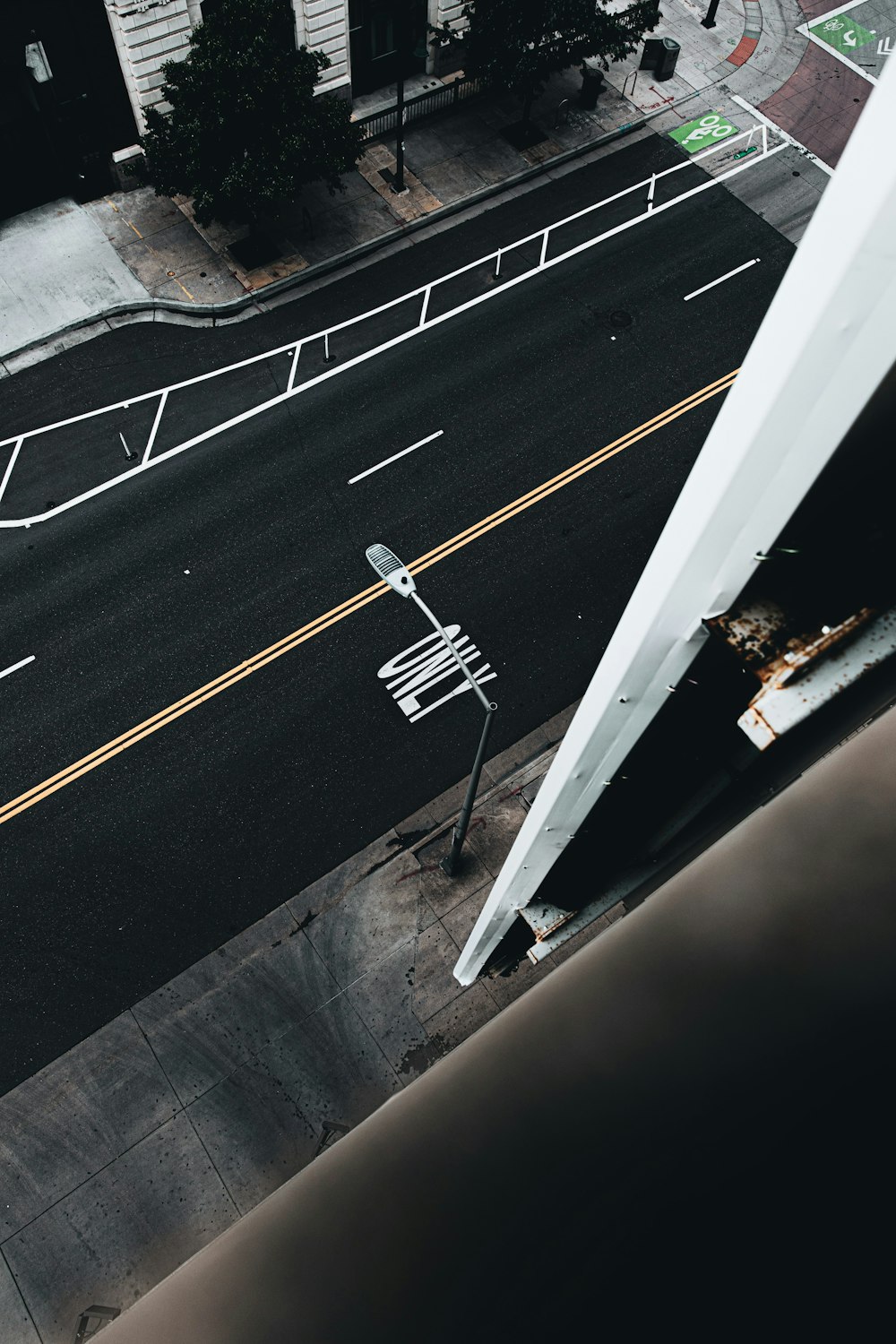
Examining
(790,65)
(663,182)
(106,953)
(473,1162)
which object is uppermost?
(790,65)

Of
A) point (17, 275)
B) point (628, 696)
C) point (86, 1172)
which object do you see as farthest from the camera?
point (17, 275)

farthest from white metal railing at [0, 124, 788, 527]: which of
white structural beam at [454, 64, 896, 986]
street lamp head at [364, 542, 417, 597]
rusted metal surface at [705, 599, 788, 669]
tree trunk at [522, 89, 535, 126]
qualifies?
rusted metal surface at [705, 599, 788, 669]

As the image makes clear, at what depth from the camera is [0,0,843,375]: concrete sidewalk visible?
2709 centimetres

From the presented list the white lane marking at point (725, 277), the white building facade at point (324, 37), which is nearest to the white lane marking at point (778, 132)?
the white lane marking at point (725, 277)

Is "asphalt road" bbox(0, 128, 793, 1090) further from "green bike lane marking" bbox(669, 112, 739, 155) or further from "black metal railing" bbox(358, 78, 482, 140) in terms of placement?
"black metal railing" bbox(358, 78, 482, 140)

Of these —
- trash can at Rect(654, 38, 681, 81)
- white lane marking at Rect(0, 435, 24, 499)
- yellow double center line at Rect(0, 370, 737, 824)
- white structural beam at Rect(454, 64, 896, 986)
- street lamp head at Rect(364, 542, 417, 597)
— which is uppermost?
trash can at Rect(654, 38, 681, 81)

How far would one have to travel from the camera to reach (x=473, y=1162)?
342 cm

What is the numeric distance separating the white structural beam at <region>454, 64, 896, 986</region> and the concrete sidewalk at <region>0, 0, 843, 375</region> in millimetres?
24590

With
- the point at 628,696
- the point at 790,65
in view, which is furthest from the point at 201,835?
the point at 790,65

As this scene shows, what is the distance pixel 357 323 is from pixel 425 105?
908 centimetres

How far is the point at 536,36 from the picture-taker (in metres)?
27.7

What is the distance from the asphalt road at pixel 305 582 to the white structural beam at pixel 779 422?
595 inches

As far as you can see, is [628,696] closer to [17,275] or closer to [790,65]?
[17,275]

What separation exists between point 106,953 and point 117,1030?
143 cm
